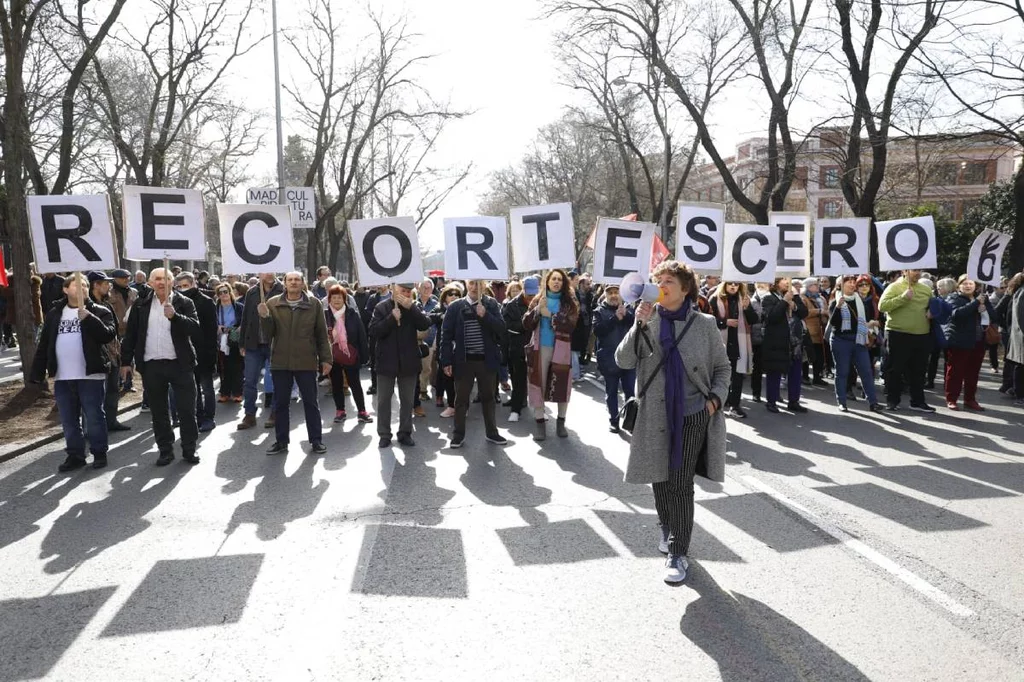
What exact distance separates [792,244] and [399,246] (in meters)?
5.67

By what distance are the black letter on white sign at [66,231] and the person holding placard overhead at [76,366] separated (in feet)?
0.95

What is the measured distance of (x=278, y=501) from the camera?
20.8ft

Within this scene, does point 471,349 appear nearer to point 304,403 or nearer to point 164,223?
point 304,403

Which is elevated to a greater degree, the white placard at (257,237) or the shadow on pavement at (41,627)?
the white placard at (257,237)

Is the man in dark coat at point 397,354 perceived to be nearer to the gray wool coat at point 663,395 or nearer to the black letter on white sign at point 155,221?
the black letter on white sign at point 155,221

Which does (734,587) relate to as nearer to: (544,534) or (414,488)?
(544,534)

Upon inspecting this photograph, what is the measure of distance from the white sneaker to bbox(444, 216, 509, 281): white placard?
4738 millimetres

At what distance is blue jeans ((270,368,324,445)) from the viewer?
8.15m

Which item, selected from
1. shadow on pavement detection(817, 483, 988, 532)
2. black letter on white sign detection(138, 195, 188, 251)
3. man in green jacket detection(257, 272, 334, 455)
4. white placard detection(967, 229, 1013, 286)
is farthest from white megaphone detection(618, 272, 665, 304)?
white placard detection(967, 229, 1013, 286)

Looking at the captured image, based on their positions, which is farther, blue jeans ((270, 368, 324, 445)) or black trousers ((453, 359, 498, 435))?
black trousers ((453, 359, 498, 435))

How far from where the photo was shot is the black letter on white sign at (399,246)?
8.70m

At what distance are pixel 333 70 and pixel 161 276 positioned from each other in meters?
21.6

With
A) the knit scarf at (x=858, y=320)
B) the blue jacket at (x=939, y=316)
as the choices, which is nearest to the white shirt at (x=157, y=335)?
the knit scarf at (x=858, y=320)

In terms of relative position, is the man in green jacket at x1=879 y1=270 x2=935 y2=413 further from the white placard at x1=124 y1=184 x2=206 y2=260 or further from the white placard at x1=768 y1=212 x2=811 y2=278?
the white placard at x1=124 y1=184 x2=206 y2=260
